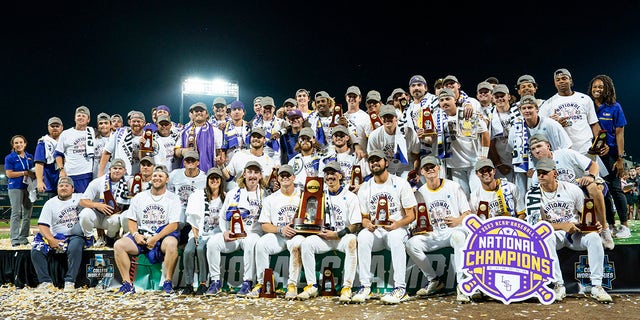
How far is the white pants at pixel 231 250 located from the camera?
6414 millimetres

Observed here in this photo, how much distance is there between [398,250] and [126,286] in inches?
148

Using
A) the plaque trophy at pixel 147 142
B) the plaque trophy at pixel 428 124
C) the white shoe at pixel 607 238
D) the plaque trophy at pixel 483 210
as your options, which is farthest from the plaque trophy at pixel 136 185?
the white shoe at pixel 607 238

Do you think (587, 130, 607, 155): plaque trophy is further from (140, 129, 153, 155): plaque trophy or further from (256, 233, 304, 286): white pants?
(140, 129, 153, 155): plaque trophy

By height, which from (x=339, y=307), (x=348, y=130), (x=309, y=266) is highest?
(x=348, y=130)

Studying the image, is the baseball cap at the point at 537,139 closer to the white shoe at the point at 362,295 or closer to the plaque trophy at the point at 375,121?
the plaque trophy at the point at 375,121

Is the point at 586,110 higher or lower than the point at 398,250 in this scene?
higher

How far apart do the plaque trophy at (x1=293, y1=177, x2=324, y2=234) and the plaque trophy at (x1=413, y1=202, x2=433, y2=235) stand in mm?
1235

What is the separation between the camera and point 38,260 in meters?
7.16

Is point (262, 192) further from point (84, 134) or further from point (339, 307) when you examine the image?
point (84, 134)

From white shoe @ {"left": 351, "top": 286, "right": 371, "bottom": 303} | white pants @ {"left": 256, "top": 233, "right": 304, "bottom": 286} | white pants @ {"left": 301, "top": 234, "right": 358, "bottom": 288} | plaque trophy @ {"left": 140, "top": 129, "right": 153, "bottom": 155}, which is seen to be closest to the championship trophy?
plaque trophy @ {"left": 140, "top": 129, "right": 153, "bottom": 155}

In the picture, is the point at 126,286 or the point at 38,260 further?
the point at 38,260

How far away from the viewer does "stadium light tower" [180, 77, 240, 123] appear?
2478 cm

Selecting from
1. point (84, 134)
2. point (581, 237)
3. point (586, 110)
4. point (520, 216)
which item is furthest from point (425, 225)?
point (84, 134)

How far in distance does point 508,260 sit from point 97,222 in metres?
6.03
